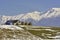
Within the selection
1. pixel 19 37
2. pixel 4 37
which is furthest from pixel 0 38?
pixel 19 37

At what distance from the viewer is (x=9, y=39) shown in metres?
39.2

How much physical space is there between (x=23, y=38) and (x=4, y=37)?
3252mm

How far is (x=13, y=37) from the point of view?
134 feet

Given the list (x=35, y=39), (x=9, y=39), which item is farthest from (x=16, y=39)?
(x=35, y=39)

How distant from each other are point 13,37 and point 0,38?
2999 millimetres

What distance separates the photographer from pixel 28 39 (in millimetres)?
40562

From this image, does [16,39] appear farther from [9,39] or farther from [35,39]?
[35,39]

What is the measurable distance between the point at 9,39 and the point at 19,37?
8.28 feet

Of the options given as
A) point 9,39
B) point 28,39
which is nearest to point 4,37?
point 9,39

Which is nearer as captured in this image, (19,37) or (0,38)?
(0,38)

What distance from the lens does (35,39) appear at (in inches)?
1626

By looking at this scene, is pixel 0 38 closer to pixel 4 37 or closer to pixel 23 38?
pixel 4 37

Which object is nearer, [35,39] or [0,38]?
[0,38]

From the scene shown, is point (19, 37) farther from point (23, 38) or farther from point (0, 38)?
point (0, 38)
